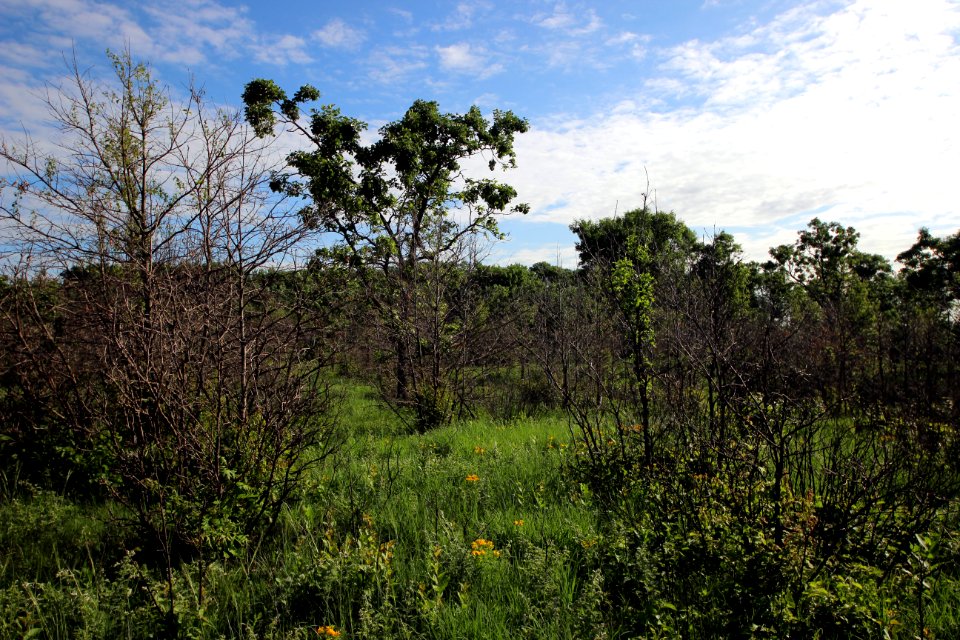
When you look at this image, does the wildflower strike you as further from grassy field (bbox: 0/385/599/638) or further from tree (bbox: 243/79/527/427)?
tree (bbox: 243/79/527/427)

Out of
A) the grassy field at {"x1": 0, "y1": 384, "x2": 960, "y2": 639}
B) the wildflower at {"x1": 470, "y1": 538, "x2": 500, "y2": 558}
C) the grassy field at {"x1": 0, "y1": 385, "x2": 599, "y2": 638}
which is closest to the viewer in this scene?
the grassy field at {"x1": 0, "y1": 384, "x2": 960, "y2": 639}

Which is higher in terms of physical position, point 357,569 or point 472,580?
point 357,569

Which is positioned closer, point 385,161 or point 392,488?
point 392,488

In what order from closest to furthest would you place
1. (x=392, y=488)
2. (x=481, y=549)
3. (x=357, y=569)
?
(x=357, y=569), (x=481, y=549), (x=392, y=488)

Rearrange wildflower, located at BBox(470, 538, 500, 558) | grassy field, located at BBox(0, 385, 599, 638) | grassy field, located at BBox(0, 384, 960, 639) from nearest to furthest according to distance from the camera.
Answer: grassy field, located at BBox(0, 384, 960, 639)
grassy field, located at BBox(0, 385, 599, 638)
wildflower, located at BBox(470, 538, 500, 558)

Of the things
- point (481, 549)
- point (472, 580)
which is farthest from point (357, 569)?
point (481, 549)

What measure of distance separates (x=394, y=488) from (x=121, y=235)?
3.78 m

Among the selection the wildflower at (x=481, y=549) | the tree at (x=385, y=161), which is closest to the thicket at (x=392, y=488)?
the wildflower at (x=481, y=549)

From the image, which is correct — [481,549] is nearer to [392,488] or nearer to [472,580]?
[472,580]

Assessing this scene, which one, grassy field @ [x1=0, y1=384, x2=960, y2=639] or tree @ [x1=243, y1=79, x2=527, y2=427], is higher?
tree @ [x1=243, y1=79, x2=527, y2=427]

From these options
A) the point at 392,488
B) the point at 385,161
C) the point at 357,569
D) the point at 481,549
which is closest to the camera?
the point at 357,569

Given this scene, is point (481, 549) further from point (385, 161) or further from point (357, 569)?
point (385, 161)

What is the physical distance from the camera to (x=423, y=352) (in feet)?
37.2

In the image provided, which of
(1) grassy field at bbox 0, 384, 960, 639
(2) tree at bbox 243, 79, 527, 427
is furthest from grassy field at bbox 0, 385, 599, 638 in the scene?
(2) tree at bbox 243, 79, 527, 427
